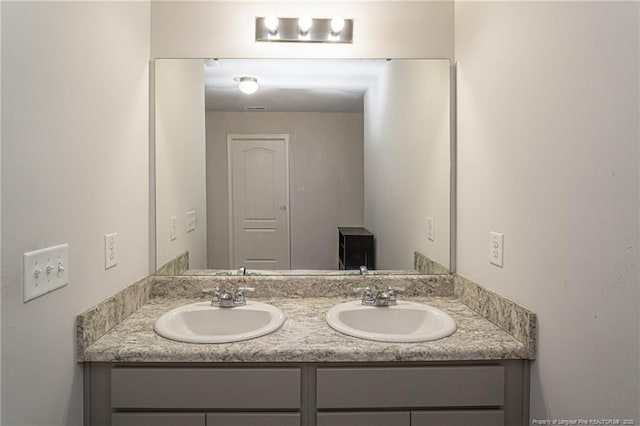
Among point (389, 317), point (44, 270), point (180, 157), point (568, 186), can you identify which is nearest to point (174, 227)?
point (180, 157)

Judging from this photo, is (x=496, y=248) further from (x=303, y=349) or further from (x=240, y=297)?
(x=240, y=297)

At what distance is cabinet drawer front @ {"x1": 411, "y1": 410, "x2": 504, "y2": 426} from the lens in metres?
1.21

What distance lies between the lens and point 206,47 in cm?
174

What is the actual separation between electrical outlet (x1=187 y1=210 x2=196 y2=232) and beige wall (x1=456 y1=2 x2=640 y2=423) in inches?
49.5

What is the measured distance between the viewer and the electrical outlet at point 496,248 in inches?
52.8

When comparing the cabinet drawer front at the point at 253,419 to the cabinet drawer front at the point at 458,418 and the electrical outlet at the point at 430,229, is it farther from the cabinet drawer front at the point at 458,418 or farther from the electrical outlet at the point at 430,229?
the electrical outlet at the point at 430,229

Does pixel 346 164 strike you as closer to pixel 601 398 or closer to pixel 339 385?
pixel 339 385

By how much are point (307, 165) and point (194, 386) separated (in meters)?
1.04

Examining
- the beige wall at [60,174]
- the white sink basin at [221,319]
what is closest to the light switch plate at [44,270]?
the beige wall at [60,174]

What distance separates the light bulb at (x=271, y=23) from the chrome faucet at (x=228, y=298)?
1.15 meters

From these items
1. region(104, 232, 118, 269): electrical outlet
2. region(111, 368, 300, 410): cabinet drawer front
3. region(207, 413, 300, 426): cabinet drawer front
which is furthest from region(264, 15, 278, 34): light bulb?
region(207, 413, 300, 426): cabinet drawer front

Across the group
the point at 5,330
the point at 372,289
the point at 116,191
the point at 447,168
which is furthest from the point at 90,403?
the point at 447,168

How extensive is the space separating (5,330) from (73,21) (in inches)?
33.2

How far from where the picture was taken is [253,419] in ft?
3.91
